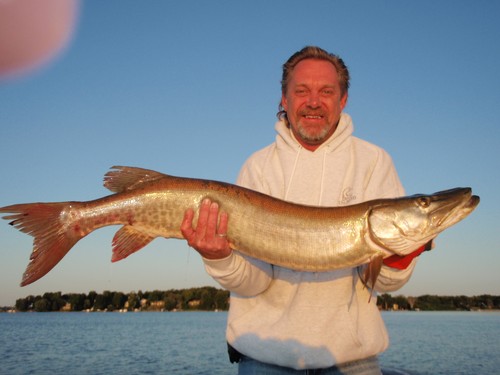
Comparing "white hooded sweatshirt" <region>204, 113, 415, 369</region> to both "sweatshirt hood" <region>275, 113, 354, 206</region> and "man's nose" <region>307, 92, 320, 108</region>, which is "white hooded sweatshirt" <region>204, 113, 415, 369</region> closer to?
"sweatshirt hood" <region>275, 113, 354, 206</region>

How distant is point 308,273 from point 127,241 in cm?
153

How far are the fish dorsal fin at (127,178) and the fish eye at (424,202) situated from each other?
2076 mm

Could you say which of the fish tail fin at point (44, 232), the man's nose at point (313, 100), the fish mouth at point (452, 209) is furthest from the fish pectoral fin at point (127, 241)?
the fish mouth at point (452, 209)

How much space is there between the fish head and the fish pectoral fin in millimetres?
1834

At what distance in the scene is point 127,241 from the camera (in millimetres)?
3873

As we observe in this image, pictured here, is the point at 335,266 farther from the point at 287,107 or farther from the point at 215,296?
the point at 215,296

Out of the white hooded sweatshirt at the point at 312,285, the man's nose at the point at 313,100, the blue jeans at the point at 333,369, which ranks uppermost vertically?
the man's nose at the point at 313,100

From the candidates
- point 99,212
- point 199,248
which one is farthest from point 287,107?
point 99,212

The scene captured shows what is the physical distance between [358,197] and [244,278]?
1.21 meters

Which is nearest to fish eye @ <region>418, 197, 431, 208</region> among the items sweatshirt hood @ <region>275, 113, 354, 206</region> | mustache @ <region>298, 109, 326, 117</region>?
sweatshirt hood @ <region>275, 113, 354, 206</region>

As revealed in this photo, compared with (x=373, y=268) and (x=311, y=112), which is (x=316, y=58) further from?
(x=373, y=268)

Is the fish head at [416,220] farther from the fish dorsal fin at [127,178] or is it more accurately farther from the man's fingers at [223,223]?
the fish dorsal fin at [127,178]

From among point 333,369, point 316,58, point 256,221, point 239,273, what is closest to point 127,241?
point 239,273

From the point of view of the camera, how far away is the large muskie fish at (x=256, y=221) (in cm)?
366
